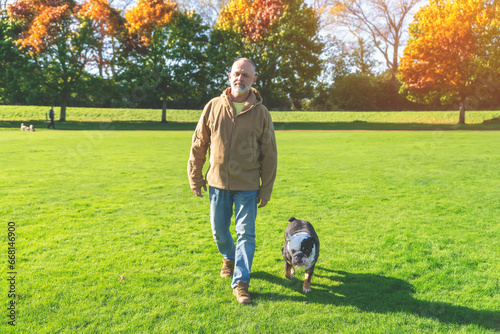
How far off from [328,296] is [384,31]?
170 ft

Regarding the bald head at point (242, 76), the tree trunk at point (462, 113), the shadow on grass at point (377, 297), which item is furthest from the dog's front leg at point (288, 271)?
the tree trunk at point (462, 113)

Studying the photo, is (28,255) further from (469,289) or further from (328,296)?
(469,289)

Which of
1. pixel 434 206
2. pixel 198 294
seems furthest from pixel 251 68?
pixel 434 206

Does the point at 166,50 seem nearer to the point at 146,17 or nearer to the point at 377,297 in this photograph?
the point at 146,17

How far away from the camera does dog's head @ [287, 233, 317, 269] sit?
12.2 feet

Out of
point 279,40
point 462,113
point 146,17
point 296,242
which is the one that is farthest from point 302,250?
point 146,17

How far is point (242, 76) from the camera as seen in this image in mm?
3684

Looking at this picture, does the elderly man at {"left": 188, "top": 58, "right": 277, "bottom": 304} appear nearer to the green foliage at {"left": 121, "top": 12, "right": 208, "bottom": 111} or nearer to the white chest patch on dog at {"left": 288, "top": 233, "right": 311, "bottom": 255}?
the white chest patch on dog at {"left": 288, "top": 233, "right": 311, "bottom": 255}

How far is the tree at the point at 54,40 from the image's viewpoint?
119 feet

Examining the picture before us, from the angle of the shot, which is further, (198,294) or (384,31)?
(384,31)

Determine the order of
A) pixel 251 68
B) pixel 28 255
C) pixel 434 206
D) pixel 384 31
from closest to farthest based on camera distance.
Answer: pixel 251 68
pixel 28 255
pixel 434 206
pixel 384 31

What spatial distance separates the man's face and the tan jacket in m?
0.12

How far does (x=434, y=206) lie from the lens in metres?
7.56

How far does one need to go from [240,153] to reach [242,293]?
134 cm
